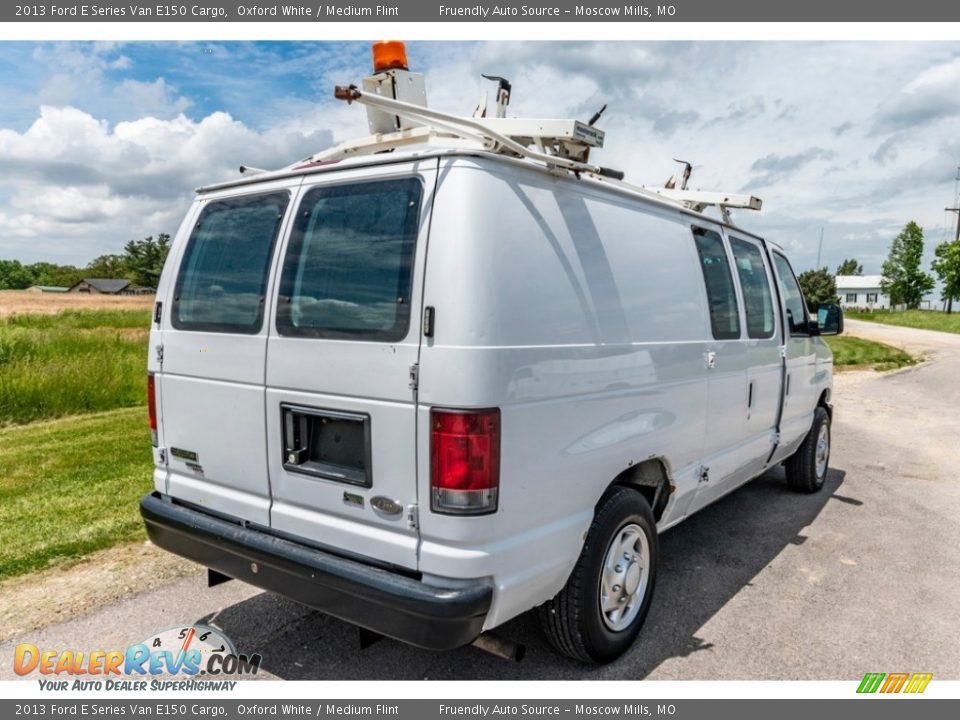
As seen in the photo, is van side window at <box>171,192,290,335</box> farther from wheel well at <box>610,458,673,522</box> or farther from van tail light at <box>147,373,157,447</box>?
wheel well at <box>610,458,673,522</box>

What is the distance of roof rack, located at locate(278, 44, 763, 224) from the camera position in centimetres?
280

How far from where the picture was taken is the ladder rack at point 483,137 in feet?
9.07

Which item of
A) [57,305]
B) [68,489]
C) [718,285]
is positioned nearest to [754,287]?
[718,285]

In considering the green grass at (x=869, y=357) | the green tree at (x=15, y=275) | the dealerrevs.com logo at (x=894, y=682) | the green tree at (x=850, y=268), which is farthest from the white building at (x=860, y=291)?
the green tree at (x=15, y=275)

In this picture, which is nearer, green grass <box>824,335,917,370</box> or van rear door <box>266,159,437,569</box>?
van rear door <box>266,159,437,569</box>

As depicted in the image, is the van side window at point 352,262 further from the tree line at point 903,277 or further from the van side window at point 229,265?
the tree line at point 903,277

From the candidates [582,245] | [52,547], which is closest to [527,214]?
[582,245]

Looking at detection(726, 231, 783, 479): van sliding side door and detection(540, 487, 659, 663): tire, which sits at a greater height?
detection(726, 231, 783, 479): van sliding side door

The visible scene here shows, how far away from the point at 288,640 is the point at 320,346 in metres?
1.67

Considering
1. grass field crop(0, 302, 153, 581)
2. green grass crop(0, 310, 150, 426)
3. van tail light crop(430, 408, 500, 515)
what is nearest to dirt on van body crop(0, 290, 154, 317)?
green grass crop(0, 310, 150, 426)

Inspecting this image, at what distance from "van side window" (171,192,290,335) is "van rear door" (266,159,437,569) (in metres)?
0.18

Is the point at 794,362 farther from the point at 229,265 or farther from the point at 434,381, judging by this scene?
the point at 229,265

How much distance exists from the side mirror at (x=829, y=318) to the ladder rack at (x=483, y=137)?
128 inches

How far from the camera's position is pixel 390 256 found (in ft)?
9.12
